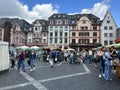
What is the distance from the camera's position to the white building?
91250 millimetres

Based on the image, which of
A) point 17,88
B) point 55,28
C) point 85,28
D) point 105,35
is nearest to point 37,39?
point 55,28

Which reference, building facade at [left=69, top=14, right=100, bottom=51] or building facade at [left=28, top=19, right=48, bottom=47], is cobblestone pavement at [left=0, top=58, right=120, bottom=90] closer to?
building facade at [left=69, top=14, right=100, bottom=51]

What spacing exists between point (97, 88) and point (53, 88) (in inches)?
73.2

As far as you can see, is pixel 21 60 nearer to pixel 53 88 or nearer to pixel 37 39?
pixel 53 88

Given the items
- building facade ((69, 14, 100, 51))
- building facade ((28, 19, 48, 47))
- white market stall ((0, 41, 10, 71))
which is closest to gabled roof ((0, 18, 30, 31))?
building facade ((28, 19, 48, 47))

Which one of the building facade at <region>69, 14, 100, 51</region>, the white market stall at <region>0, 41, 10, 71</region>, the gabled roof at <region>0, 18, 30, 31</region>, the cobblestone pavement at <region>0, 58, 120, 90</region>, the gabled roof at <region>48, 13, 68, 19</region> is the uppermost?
the gabled roof at <region>48, 13, 68, 19</region>

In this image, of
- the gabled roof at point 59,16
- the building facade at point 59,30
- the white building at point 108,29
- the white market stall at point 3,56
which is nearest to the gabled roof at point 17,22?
the building facade at point 59,30

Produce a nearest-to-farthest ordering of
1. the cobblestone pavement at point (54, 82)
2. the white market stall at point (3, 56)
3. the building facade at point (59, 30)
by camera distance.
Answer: the cobblestone pavement at point (54, 82) → the white market stall at point (3, 56) → the building facade at point (59, 30)

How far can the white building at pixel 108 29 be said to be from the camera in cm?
9125

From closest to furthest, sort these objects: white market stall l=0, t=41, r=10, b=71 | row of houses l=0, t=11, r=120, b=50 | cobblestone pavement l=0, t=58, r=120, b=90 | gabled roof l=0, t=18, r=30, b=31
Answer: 1. cobblestone pavement l=0, t=58, r=120, b=90
2. white market stall l=0, t=41, r=10, b=71
3. row of houses l=0, t=11, r=120, b=50
4. gabled roof l=0, t=18, r=30, b=31

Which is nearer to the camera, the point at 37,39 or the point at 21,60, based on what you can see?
the point at 21,60

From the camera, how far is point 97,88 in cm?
1188

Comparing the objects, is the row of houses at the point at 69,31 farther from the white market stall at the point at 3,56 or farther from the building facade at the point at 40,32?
the white market stall at the point at 3,56

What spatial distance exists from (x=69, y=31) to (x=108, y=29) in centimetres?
1302
